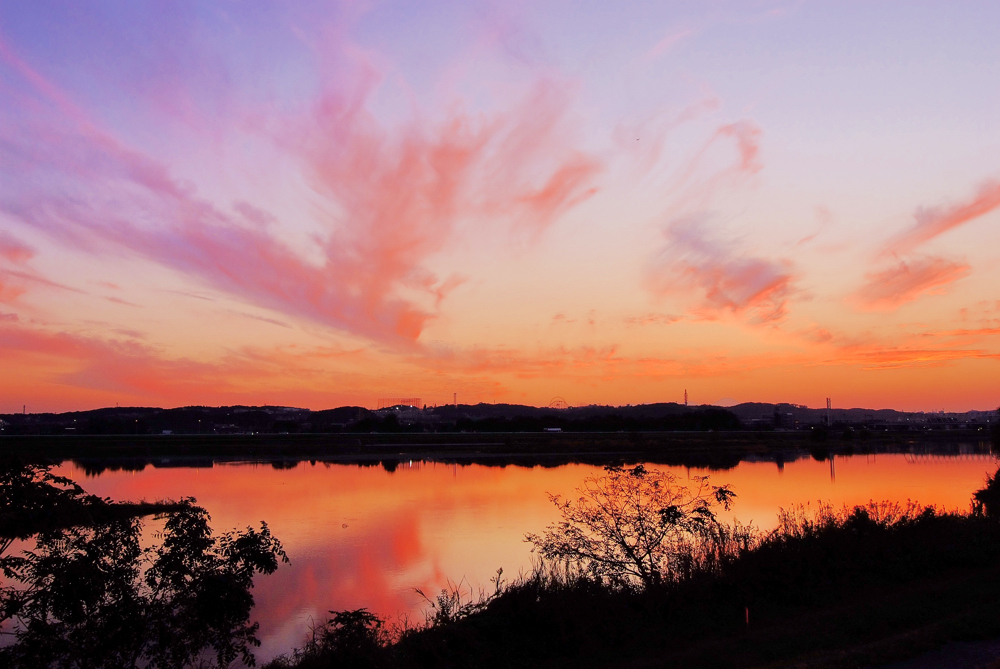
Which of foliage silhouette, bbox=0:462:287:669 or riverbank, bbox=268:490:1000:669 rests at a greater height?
foliage silhouette, bbox=0:462:287:669

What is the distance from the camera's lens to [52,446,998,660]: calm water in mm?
15969

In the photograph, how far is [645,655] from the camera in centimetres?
963

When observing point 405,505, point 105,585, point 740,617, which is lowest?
point 405,505

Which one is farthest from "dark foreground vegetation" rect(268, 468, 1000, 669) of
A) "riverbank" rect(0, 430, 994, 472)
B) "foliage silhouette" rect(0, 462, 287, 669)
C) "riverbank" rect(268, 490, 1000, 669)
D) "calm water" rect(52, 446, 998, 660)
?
"riverbank" rect(0, 430, 994, 472)

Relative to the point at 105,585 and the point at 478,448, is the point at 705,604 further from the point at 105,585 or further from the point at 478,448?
the point at 478,448

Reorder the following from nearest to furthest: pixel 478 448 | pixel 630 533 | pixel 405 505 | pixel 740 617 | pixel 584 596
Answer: pixel 740 617 < pixel 584 596 < pixel 630 533 < pixel 405 505 < pixel 478 448

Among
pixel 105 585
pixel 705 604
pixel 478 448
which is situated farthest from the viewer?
pixel 478 448

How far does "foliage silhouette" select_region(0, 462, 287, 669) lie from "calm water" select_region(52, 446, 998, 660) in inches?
159

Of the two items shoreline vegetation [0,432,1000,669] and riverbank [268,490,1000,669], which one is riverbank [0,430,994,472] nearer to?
riverbank [268,490,1000,669]

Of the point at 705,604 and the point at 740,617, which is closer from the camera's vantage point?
the point at 740,617

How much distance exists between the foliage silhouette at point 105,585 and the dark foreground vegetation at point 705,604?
6.19 ft

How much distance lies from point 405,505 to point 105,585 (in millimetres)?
23099

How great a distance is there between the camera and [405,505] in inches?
1194

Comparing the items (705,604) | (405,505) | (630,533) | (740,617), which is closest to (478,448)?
(405,505)
